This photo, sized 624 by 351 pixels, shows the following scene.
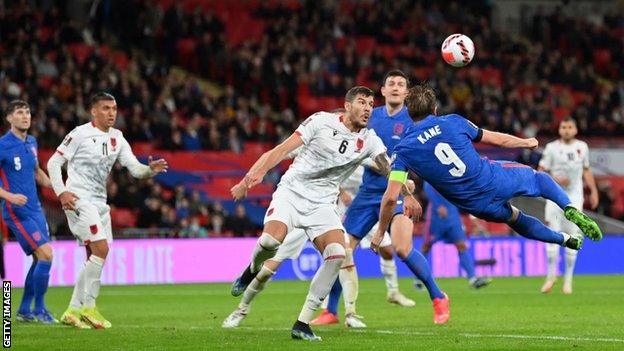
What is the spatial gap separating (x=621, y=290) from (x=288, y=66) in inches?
628

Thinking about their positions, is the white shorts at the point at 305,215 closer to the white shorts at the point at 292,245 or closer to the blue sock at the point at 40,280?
the white shorts at the point at 292,245

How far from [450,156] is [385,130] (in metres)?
2.34

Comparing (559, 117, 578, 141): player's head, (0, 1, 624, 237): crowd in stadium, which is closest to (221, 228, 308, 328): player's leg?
(559, 117, 578, 141): player's head

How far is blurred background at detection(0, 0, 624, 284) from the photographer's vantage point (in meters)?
27.0

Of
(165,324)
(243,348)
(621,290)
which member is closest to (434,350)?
(243,348)

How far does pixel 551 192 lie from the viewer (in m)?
11.4

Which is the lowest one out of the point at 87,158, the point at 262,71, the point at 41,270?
the point at 41,270

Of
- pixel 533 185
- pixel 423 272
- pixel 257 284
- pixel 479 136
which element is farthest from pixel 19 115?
pixel 533 185

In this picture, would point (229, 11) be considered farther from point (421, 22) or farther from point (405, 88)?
point (405, 88)

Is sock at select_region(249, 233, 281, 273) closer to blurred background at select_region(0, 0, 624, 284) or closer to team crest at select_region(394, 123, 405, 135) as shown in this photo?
team crest at select_region(394, 123, 405, 135)

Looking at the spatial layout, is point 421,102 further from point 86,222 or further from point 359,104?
Answer: point 86,222

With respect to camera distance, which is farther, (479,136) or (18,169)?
(18,169)

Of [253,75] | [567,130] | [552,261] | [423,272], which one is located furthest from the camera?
[253,75]

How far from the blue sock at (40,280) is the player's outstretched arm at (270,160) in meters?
4.22
